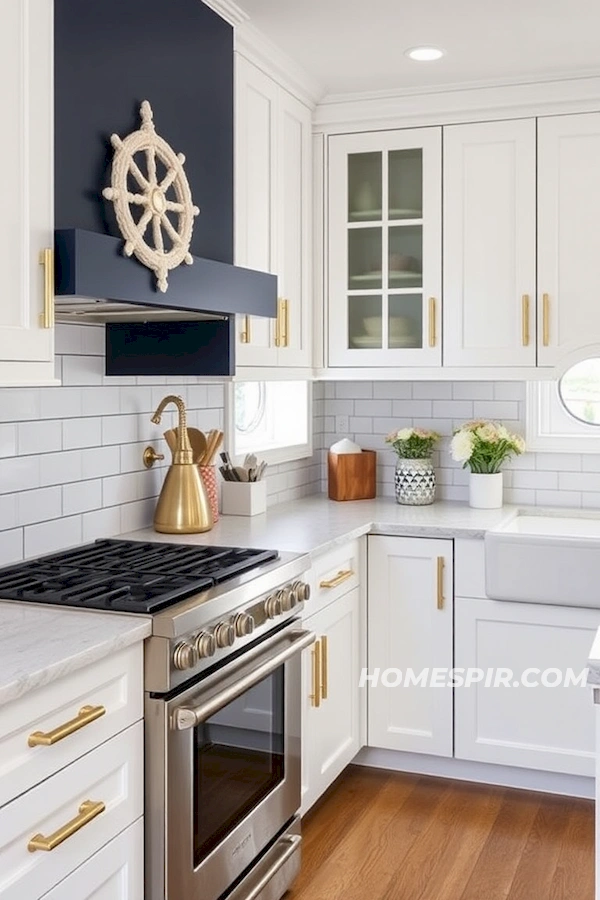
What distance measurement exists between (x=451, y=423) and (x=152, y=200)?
206cm

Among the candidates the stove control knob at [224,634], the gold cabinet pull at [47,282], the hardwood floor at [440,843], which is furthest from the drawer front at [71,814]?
the hardwood floor at [440,843]

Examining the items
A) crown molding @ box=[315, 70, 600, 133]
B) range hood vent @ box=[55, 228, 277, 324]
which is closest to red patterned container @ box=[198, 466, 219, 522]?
range hood vent @ box=[55, 228, 277, 324]

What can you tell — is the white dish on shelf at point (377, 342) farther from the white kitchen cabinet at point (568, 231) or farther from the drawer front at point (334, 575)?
the drawer front at point (334, 575)

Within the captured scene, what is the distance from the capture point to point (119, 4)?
7.55 ft

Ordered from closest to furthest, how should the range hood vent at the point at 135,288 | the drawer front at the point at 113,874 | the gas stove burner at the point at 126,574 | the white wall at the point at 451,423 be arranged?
the drawer front at the point at 113,874, the range hood vent at the point at 135,288, the gas stove burner at the point at 126,574, the white wall at the point at 451,423

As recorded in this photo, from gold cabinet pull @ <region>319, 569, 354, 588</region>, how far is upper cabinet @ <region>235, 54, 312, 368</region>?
0.72 metres

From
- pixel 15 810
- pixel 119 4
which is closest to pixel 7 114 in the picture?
pixel 119 4

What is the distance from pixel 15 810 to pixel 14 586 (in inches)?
27.4

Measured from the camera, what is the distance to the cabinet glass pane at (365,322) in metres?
3.80

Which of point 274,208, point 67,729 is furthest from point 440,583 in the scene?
point 67,729

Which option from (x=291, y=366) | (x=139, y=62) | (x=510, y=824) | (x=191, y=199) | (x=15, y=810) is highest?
(x=139, y=62)

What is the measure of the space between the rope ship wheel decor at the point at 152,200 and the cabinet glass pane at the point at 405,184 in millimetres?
1358

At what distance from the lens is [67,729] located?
176 centimetres

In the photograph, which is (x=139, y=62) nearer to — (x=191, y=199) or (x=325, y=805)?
(x=191, y=199)
